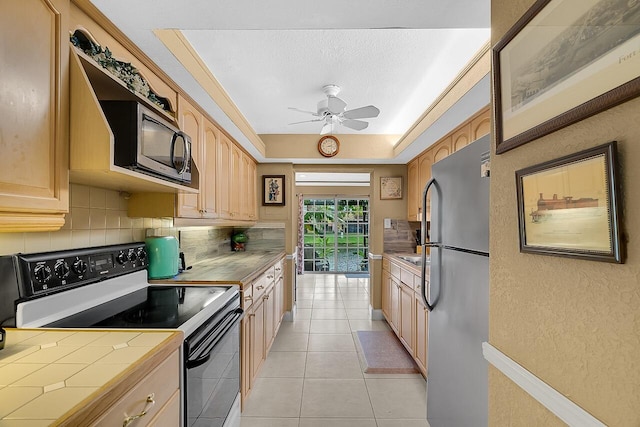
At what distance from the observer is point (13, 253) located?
45.1 inches

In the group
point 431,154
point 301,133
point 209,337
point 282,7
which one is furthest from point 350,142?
point 209,337

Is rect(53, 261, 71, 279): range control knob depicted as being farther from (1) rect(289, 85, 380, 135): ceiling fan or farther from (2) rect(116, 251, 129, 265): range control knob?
(1) rect(289, 85, 380, 135): ceiling fan

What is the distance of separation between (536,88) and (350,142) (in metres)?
2.94

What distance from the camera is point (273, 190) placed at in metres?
4.11

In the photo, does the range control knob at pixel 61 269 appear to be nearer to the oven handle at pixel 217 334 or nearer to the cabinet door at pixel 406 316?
the oven handle at pixel 217 334

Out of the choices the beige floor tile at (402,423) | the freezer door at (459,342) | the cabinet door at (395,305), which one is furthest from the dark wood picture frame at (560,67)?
the cabinet door at (395,305)

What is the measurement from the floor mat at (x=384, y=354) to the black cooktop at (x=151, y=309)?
1.68 m

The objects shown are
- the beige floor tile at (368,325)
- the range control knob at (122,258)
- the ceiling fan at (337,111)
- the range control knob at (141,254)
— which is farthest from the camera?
the beige floor tile at (368,325)

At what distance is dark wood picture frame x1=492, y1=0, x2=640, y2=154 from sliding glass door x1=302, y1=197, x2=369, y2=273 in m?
6.21

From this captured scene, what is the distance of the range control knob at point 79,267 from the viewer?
4.50 feet

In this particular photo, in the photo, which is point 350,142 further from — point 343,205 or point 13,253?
point 343,205

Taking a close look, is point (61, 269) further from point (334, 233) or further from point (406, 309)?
point (334, 233)

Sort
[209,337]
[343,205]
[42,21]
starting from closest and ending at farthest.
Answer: [42,21]
[209,337]
[343,205]

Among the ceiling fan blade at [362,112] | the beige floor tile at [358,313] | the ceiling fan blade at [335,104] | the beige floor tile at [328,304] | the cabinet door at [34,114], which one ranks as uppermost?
the ceiling fan blade at [335,104]
